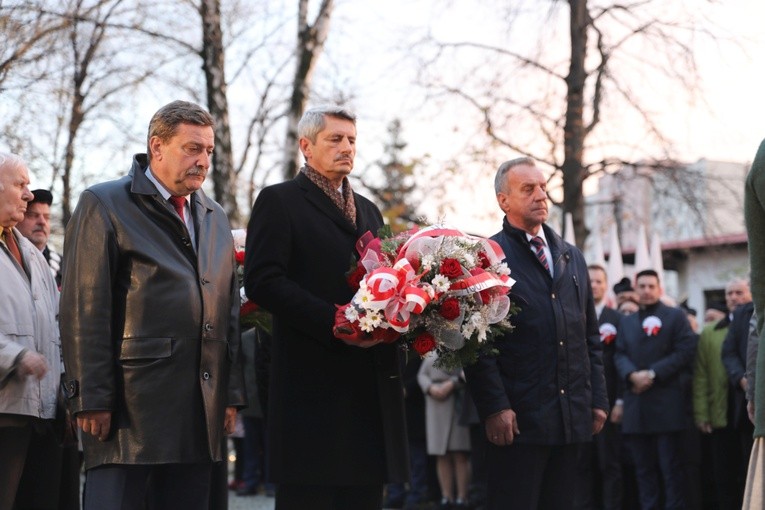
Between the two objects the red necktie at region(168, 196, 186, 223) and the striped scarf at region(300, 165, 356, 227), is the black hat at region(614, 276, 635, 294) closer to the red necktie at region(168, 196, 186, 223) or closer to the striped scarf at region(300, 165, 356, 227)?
the striped scarf at region(300, 165, 356, 227)

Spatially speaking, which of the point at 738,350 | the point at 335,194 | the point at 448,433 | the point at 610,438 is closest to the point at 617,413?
the point at 610,438

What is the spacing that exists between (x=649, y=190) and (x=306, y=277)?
51.8 feet

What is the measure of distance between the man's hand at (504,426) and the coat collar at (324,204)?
1300 mm

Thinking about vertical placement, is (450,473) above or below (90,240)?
below

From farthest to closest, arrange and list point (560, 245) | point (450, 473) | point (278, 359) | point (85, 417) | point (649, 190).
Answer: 1. point (649, 190)
2. point (450, 473)
3. point (560, 245)
4. point (278, 359)
5. point (85, 417)

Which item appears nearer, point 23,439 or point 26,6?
point 23,439

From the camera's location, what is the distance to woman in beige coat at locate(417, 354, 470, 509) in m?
12.0

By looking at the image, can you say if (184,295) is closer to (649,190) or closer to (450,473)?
(450,473)

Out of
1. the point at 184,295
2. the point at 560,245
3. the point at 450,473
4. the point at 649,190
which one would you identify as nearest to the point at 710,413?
the point at 450,473

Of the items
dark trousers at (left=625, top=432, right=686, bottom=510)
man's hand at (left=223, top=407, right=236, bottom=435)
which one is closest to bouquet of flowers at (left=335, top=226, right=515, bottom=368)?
man's hand at (left=223, top=407, right=236, bottom=435)

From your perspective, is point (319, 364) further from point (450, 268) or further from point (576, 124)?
point (576, 124)

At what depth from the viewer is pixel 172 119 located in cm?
516

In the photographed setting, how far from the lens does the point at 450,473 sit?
12180 millimetres

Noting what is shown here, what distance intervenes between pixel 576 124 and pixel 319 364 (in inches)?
528
